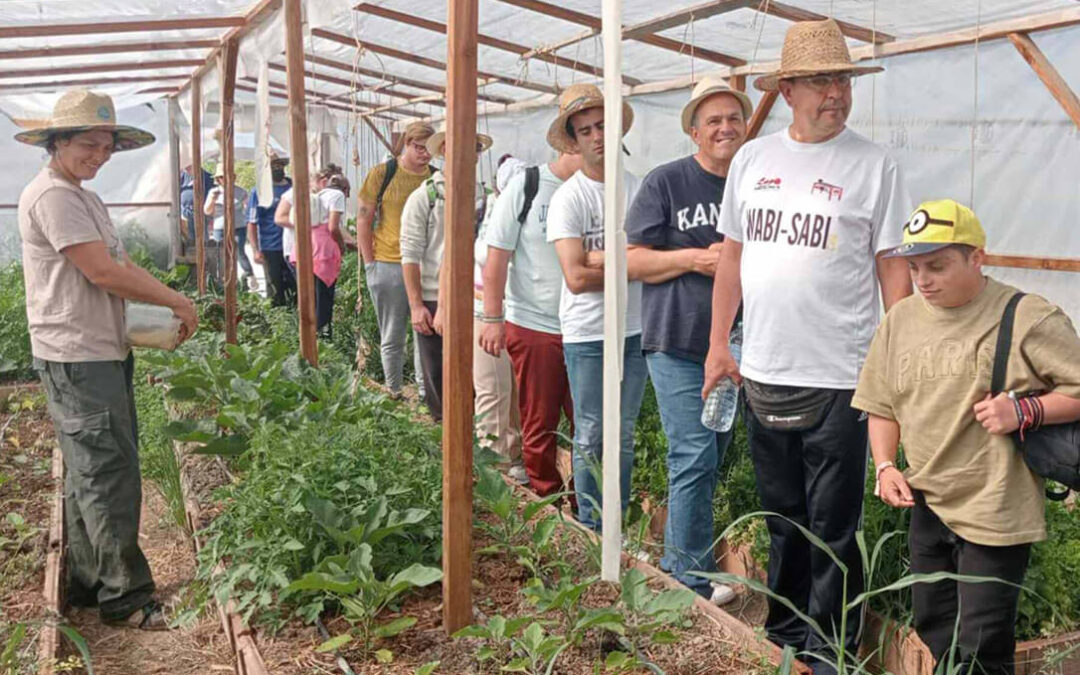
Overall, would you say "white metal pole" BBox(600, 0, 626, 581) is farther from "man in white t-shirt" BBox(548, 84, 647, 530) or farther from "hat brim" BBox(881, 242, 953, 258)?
"man in white t-shirt" BBox(548, 84, 647, 530)

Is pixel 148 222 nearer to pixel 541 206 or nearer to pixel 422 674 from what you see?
pixel 541 206

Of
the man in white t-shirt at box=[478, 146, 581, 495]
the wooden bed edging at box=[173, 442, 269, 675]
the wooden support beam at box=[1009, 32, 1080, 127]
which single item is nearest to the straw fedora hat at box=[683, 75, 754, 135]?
the man in white t-shirt at box=[478, 146, 581, 495]

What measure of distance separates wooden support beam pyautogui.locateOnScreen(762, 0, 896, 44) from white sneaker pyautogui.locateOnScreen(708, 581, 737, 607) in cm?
425

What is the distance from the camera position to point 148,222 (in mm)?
15305

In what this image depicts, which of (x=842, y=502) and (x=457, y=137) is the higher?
(x=457, y=137)

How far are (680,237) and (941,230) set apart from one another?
126 centimetres

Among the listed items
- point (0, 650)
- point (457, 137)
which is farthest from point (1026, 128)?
point (0, 650)

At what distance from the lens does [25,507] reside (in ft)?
17.1

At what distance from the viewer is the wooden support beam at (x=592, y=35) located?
26.6ft

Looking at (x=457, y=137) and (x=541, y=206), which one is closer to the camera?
(x=457, y=137)

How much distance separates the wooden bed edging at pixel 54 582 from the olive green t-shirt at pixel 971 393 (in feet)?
8.21

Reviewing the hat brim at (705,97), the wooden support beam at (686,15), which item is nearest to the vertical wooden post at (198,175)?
the wooden support beam at (686,15)

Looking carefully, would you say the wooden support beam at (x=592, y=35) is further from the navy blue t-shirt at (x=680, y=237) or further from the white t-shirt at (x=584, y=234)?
the navy blue t-shirt at (x=680, y=237)

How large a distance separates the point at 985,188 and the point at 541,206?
12.0ft
